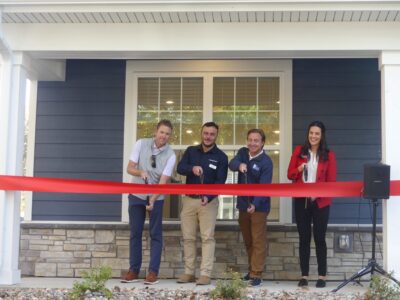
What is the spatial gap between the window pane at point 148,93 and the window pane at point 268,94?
1239 millimetres

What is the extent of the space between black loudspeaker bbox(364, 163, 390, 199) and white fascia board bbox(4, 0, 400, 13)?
4.49 ft

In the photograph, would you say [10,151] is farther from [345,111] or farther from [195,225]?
[345,111]

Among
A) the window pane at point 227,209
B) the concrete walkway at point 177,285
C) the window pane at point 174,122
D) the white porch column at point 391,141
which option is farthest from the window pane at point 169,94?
the white porch column at point 391,141

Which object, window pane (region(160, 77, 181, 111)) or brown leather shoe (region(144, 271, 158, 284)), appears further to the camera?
window pane (region(160, 77, 181, 111))

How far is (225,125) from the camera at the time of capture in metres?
6.82

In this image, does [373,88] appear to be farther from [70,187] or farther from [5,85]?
[5,85]

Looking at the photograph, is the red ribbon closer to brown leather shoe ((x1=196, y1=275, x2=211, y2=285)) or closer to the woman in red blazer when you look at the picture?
the woman in red blazer

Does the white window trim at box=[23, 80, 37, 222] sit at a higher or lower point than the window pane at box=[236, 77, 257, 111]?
lower

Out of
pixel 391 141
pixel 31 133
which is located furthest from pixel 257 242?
pixel 31 133

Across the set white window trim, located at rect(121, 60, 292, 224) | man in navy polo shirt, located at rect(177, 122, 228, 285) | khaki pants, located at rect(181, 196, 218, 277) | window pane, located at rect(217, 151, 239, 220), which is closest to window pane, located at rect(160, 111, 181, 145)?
white window trim, located at rect(121, 60, 292, 224)

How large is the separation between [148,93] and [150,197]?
68.6 inches

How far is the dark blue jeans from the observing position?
5539 millimetres

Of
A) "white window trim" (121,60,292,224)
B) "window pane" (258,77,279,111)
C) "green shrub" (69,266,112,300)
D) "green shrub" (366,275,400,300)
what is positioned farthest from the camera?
"window pane" (258,77,279,111)

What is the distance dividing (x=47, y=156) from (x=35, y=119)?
0.47m
